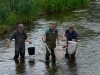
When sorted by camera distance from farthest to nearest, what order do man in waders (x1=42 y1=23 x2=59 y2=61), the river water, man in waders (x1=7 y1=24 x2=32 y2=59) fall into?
man in waders (x1=7 y1=24 x2=32 y2=59) < man in waders (x1=42 y1=23 x2=59 y2=61) < the river water

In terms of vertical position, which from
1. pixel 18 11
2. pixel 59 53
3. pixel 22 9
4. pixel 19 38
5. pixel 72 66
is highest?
pixel 22 9

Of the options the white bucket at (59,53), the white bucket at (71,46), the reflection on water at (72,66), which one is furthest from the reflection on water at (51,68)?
the white bucket at (71,46)

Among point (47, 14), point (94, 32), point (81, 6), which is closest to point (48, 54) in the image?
point (94, 32)

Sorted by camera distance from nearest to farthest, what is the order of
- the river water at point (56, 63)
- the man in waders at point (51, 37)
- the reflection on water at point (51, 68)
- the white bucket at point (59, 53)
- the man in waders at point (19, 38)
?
the reflection on water at point (51, 68), the river water at point (56, 63), the white bucket at point (59, 53), the man in waders at point (51, 37), the man in waders at point (19, 38)

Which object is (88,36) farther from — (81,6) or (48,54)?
(81,6)

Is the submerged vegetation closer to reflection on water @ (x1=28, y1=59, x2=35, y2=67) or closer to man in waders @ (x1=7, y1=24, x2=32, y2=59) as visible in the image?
man in waders @ (x1=7, y1=24, x2=32, y2=59)

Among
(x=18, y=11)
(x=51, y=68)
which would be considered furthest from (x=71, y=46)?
(x=18, y=11)

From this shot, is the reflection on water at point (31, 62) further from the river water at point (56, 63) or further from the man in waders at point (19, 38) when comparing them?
the man in waders at point (19, 38)

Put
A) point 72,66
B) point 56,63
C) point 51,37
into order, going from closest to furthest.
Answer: point 72,66 → point 56,63 → point 51,37

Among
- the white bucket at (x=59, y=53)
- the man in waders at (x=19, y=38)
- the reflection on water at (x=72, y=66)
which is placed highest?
the man in waders at (x=19, y=38)

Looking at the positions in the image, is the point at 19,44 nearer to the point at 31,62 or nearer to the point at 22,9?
the point at 31,62

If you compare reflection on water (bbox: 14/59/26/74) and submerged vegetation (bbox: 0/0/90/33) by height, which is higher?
submerged vegetation (bbox: 0/0/90/33)

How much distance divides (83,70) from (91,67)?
0.52 metres

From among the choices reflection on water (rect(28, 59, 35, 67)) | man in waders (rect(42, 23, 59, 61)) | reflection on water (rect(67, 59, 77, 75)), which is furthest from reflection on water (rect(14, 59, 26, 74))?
reflection on water (rect(67, 59, 77, 75))
